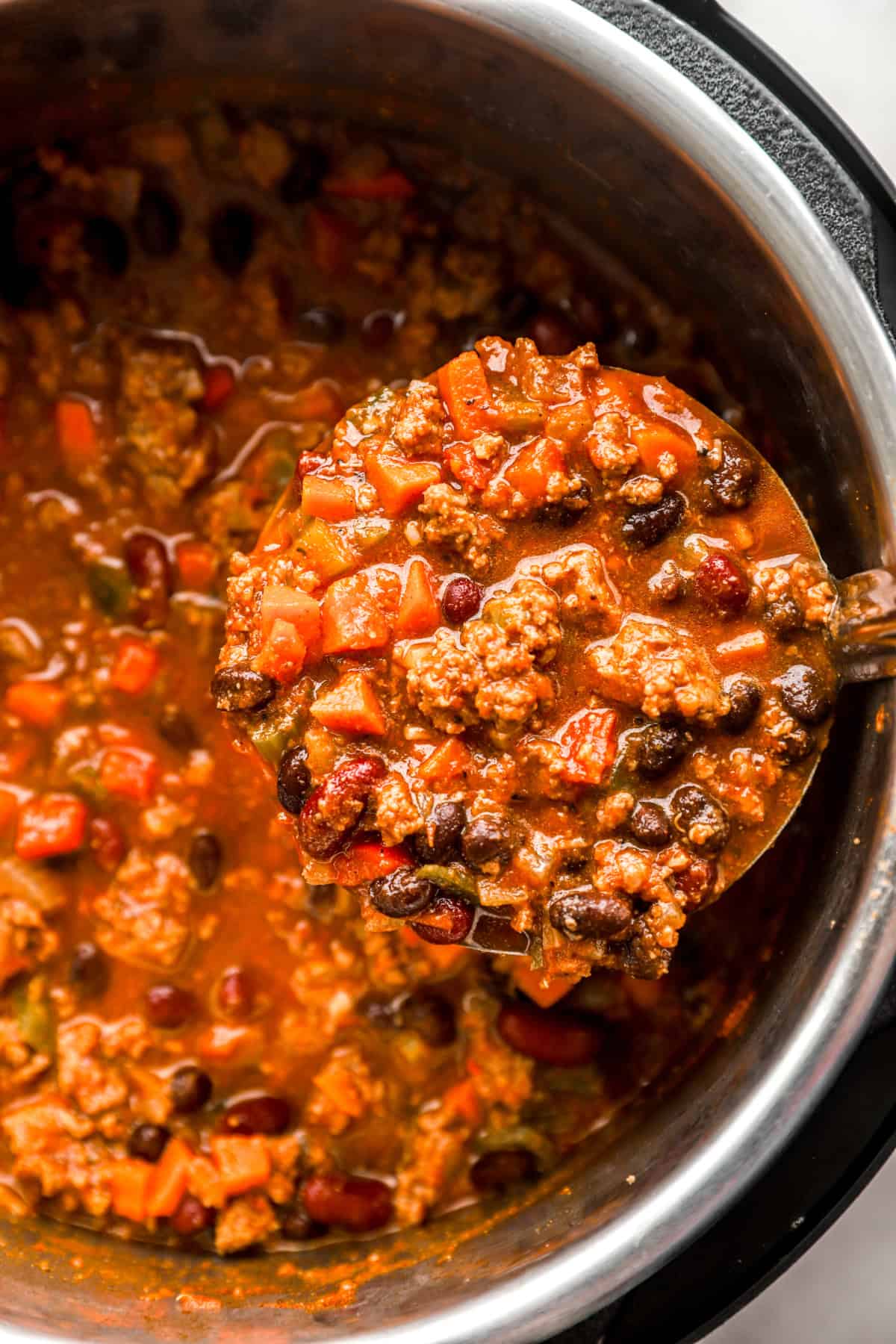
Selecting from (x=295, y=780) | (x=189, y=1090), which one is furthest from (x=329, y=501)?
(x=189, y=1090)

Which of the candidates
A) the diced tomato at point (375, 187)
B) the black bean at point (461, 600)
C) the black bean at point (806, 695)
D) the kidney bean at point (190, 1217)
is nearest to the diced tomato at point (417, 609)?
the black bean at point (461, 600)

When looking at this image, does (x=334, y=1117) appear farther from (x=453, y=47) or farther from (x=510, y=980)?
(x=453, y=47)

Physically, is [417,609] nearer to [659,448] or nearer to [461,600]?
[461,600]

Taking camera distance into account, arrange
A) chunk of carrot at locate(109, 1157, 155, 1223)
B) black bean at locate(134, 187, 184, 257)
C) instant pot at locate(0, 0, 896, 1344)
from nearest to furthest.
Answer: instant pot at locate(0, 0, 896, 1344) < black bean at locate(134, 187, 184, 257) < chunk of carrot at locate(109, 1157, 155, 1223)

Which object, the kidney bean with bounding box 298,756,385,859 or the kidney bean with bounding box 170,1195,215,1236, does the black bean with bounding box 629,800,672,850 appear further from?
the kidney bean with bounding box 170,1195,215,1236

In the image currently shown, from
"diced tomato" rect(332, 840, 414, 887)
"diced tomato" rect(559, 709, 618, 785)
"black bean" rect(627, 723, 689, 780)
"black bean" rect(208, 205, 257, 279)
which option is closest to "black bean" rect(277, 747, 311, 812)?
"diced tomato" rect(332, 840, 414, 887)
